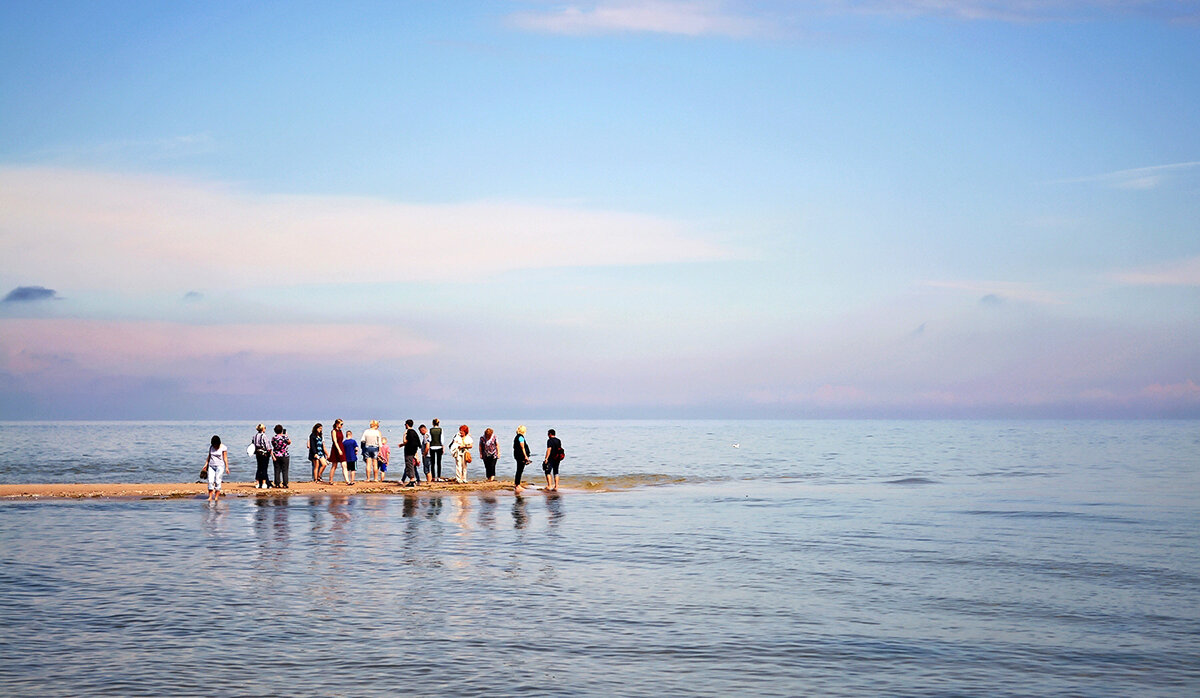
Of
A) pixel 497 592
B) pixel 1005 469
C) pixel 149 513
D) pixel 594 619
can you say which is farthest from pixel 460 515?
pixel 1005 469

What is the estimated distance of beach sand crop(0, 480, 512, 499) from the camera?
35938mm

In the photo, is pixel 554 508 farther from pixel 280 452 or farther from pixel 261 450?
pixel 261 450

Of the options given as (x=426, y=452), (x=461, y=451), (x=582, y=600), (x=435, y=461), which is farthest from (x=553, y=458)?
(x=582, y=600)

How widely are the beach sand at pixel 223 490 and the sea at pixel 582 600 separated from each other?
1.61m

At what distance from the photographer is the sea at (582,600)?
12742 mm

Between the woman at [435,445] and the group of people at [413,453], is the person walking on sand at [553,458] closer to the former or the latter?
the group of people at [413,453]

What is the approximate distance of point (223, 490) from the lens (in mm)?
38156

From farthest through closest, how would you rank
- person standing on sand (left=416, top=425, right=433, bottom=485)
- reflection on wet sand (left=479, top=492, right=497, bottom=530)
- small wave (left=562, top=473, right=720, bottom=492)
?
small wave (left=562, top=473, right=720, bottom=492) < person standing on sand (left=416, top=425, right=433, bottom=485) < reflection on wet sand (left=479, top=492, right=497, bottom=530)

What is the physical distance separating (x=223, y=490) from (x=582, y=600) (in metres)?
24.9

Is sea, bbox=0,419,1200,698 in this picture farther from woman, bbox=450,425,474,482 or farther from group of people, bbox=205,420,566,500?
woman, bbox=450,425,474,482

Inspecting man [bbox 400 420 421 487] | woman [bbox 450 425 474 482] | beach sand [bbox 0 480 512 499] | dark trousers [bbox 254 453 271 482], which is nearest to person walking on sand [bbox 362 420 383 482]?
beach sand [bbox 0 480 512 499]

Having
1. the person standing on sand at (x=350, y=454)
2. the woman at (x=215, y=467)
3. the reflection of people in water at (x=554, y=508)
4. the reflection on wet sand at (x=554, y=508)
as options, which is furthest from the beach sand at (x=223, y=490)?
the reflection of people in water at (x=554, y=508)

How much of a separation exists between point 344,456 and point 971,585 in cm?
2765

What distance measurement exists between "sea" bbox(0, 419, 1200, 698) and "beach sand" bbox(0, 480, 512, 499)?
1.61m
